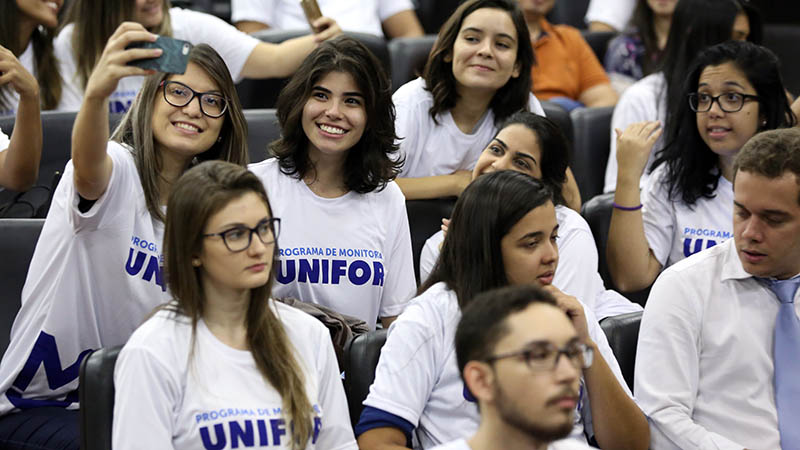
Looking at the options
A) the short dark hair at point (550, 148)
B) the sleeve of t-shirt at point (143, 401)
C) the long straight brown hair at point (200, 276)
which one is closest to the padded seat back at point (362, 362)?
the long straight brown hair at point (200, 276)

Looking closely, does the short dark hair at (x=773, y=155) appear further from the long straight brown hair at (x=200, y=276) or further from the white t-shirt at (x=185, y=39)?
the white t-shirt at (x=185, y=39)

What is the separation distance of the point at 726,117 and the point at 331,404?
1.55 metres

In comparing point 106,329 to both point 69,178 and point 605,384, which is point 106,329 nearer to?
point 69,178

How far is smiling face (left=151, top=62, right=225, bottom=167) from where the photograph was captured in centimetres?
243

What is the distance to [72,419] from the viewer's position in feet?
7.43

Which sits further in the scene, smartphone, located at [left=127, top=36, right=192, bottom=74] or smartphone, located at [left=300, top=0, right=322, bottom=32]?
smartphone, located at [left=300, top=0, right=322, bottom=32]

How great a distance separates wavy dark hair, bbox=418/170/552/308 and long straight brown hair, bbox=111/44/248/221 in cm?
71

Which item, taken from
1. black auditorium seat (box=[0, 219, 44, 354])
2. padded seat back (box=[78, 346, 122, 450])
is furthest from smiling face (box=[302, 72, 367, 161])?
padded seat back (box=[78, 346, 122, 450])

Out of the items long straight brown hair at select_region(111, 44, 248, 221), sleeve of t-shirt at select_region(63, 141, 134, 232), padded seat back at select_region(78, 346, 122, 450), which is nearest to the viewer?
padded seat back at select_region(78, 346, 122, 450)

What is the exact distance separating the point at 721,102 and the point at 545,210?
1.18 m

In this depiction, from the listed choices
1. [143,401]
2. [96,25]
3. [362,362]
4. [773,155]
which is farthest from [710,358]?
[96,25]

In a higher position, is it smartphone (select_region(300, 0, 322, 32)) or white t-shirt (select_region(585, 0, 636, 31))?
smartphone (select_region(300, 0, 322, 32))

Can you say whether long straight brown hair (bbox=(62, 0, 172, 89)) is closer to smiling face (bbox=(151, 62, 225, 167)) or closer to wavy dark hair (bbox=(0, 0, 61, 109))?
wavy dark hair (bbox=(0, 0, 61, 109))

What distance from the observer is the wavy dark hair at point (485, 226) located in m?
2.01
